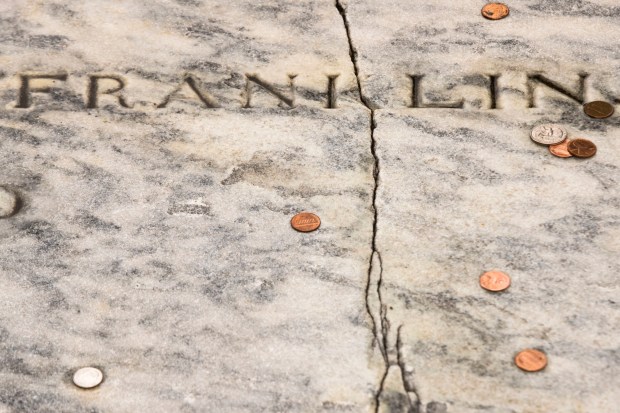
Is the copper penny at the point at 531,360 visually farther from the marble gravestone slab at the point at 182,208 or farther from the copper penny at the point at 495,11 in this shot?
the copper penny at the point at 495,11

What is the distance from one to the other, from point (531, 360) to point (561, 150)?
862 millimetres

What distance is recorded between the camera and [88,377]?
8.37ft

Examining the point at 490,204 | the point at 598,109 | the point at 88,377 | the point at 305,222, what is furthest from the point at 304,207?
the point at 598,109

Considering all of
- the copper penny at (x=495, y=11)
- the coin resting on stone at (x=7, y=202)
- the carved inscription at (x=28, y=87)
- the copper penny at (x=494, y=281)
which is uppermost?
the copper penny at (x=495, y=11)

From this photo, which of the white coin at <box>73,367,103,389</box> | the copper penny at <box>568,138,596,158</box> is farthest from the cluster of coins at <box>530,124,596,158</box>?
the white coin at <box>73,367,103,389</box>

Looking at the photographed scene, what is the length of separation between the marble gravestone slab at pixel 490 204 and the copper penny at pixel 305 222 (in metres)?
0.21

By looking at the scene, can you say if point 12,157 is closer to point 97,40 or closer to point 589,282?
point 97,40

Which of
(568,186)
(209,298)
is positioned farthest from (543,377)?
(209,298)

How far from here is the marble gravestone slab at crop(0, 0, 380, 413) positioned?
2564 millimetres

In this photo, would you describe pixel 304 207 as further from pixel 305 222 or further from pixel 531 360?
A: pixel 531 360

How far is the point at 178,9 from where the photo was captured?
12.1 ft

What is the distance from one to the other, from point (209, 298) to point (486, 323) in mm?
803

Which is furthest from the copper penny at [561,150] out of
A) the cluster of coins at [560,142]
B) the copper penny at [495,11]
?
the copper penny at [495,11]

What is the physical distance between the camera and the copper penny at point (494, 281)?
271 cm
